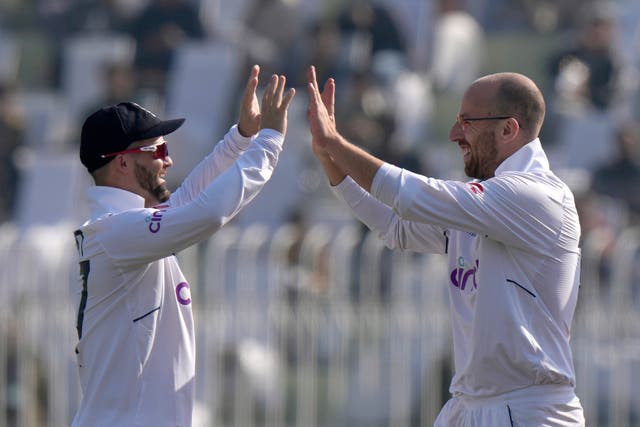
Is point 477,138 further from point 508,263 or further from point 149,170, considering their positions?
point 149,170

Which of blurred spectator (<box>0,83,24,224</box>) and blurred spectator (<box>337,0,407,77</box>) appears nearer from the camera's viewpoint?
blurred spectator (<box>0,83,24,224</box>)

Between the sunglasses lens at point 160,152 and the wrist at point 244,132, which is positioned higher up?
the wrist at point 244,132

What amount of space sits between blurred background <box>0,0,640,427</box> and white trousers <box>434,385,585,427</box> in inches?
169

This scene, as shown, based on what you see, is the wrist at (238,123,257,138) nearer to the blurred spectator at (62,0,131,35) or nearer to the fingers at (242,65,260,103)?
the fingers at (242,65,260,103)

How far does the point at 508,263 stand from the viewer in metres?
4.70

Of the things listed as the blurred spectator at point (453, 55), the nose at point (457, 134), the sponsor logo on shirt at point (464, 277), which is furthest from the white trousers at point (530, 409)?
the blurred spectator at point (453, 55)

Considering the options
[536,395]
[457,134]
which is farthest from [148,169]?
[536,395]

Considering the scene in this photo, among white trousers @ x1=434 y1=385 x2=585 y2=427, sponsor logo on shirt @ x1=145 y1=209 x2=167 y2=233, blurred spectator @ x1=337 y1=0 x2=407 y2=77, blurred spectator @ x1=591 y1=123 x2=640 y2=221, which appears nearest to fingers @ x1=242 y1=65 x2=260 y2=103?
sponsor logo on shirt @ x1=145 y1=209 x2=167 y2=233

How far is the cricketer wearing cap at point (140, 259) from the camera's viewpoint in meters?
4.55

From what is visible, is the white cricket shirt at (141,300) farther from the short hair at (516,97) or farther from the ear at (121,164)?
the short hair at (516,97)

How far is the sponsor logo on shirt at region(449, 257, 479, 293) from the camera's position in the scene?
476 centimetres

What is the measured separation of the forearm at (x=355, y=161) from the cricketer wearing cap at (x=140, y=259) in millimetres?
203

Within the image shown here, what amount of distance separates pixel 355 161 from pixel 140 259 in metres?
0.77

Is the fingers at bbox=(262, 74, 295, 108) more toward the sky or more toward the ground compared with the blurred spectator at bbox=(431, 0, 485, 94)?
more toward the ground
